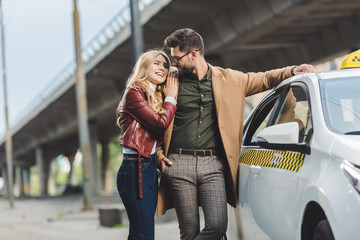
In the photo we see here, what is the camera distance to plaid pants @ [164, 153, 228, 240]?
4781 millimetres

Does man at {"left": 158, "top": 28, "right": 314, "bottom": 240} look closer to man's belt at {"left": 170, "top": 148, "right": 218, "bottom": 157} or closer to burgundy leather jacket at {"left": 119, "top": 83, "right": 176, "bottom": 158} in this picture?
man's belt at {"left": 170, "top": 148, "right": 218, "bottom": 157}

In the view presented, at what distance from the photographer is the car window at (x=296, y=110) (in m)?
4.05

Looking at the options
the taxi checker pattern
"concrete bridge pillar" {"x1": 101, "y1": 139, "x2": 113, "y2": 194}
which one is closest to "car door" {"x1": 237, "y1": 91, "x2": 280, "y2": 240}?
the taxi checker pattern

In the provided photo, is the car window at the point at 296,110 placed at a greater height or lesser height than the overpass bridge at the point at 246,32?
lesser

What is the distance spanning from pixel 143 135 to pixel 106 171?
6159cm

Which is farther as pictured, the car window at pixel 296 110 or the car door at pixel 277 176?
the car window at pixel 296 110

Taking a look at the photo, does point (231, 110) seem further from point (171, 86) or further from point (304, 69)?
point (304, 69)

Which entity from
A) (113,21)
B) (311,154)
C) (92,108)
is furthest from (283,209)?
(92,108)

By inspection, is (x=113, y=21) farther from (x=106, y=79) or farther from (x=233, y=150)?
(x=233, y=150)

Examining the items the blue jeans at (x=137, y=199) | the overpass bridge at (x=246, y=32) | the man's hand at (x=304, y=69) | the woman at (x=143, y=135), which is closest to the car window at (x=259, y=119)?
the man's hand at (x=304, y=69)

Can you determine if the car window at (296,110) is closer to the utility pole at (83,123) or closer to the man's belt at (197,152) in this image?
the man's belt at (197,152)

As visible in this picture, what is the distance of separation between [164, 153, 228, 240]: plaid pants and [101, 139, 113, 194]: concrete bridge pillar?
57591mm

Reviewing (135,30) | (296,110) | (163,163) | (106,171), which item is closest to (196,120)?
(163,163)

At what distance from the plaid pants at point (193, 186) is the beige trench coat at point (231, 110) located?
12 cm
